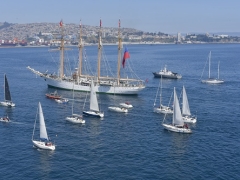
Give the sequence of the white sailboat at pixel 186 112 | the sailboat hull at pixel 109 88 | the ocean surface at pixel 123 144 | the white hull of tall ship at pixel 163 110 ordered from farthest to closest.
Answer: the sailboat hull at pixel 109 88 < the white hull of tall ship at pixel 163 110 < the white sailboat at pixel 186 112 < the ocean surface at pixel 123 144

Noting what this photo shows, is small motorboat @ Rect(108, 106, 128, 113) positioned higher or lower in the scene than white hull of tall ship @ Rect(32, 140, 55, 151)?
higher

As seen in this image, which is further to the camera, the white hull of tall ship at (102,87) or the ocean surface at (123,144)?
the white hull of tall ship at (102,87)

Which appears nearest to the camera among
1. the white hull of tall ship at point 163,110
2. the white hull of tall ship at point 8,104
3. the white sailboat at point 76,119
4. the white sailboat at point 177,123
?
the white sailboat at point 177,123

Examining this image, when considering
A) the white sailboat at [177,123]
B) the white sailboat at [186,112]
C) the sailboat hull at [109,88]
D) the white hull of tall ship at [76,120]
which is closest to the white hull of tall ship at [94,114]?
the white hull of tall ship at [76,120]

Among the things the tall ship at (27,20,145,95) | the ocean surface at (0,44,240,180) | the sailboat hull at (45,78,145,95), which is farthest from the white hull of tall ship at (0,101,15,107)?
the sailboat hull at (45,78,145,95)

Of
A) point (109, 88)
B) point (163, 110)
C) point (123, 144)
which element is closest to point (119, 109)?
point (163, 110)

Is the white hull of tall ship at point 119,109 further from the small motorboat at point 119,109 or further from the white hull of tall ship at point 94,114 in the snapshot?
the white hull of tall ship at point 94,114

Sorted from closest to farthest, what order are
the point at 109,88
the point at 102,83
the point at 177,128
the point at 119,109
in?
the point at 177,128 → the point at 119,109 → the point at 109,88 → the point at 102,83

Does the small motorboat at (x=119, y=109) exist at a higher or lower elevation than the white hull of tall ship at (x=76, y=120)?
higher

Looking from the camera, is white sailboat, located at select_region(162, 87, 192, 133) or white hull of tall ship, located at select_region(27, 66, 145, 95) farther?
white hull of tall ship, located at select_region(27, 66, 145, 95)

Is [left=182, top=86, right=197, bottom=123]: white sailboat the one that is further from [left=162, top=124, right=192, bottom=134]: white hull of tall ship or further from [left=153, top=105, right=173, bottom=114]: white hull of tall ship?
[left=162, top=124, right=192, bottom=134]: white hull of tall ship

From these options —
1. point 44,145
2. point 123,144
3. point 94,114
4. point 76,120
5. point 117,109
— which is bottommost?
point 123,144

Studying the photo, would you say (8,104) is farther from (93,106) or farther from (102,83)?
(102,83)

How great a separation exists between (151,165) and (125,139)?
1388 centimetres
